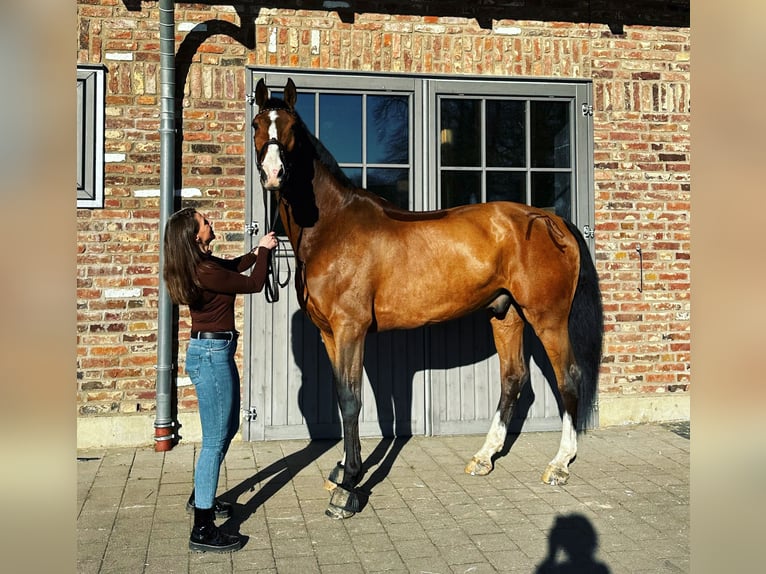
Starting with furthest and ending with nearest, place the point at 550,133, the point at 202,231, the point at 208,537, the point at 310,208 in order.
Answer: the point at 550,133, the point at 310,208, the point at 202,231, the point at 208,537

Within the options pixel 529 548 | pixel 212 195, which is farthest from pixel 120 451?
pixel 529 548

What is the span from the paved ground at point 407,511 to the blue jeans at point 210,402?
1.18 feet

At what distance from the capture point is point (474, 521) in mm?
3643

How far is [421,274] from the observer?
4383 mm

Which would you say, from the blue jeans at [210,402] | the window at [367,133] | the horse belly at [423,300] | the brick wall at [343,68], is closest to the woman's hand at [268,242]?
the blue jeans at [210,402]

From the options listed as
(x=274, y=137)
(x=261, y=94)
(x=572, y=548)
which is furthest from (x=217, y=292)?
(x=572, y=548)

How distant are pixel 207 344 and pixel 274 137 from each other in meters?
1.23

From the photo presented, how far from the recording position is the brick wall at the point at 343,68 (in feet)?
16.7

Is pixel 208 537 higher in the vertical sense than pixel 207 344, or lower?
lower

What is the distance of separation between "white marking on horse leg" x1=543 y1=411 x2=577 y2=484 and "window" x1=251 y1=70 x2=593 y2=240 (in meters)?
2.06

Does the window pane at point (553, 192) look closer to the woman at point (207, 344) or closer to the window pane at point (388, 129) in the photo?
the window pane at point (388, 129)

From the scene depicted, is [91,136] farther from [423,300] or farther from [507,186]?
[507,186]
